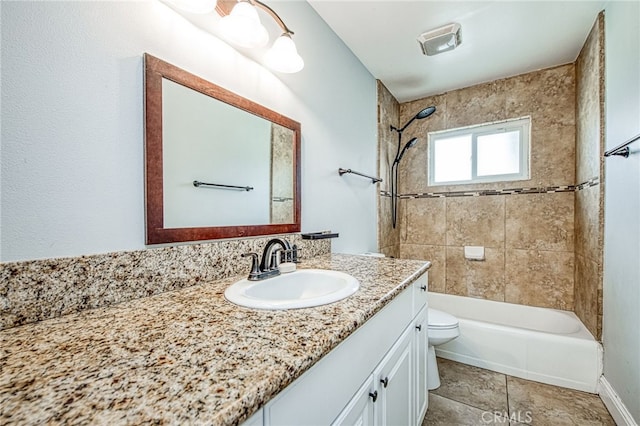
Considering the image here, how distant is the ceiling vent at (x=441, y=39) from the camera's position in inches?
68.6

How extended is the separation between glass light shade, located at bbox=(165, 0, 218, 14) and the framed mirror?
0.20 m

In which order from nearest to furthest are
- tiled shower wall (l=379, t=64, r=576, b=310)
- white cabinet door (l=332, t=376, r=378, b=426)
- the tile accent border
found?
1. white cabinet door (l=332, t=376, r=378, b=426)
2. the tile accent border
3. tiled shower wall (l=379, t=64, r=576, b=310)

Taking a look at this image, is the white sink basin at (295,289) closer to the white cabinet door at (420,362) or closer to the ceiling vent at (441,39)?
the white cabinet door at (420,362)

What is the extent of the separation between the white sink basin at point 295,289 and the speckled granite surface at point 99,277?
0.16 metres

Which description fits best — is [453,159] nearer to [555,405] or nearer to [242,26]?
[555,405]

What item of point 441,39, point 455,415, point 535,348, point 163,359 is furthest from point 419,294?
point 441,39

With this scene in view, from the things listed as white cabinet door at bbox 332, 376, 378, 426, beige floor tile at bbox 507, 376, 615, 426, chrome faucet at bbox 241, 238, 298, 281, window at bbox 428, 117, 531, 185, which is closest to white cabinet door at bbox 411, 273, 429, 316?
white cabinet door at bbox 332, 376, 378, 426

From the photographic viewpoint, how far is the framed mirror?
0.85 meters

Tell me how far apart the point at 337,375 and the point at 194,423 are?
15.1 inches

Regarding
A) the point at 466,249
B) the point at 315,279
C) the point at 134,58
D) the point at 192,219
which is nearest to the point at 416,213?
the point at 466,249

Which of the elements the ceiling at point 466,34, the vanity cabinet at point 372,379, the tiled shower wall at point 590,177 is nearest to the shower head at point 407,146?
the ceiling at point 466,34

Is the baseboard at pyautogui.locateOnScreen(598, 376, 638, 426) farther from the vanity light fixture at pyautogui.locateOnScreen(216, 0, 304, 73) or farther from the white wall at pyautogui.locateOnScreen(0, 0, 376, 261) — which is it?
the vanity light fixture at pyautogui.locateOnScreen(216, 0, 304, 73)

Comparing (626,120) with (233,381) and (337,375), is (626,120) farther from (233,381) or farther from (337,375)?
(233,381)

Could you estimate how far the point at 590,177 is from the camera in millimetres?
1801
